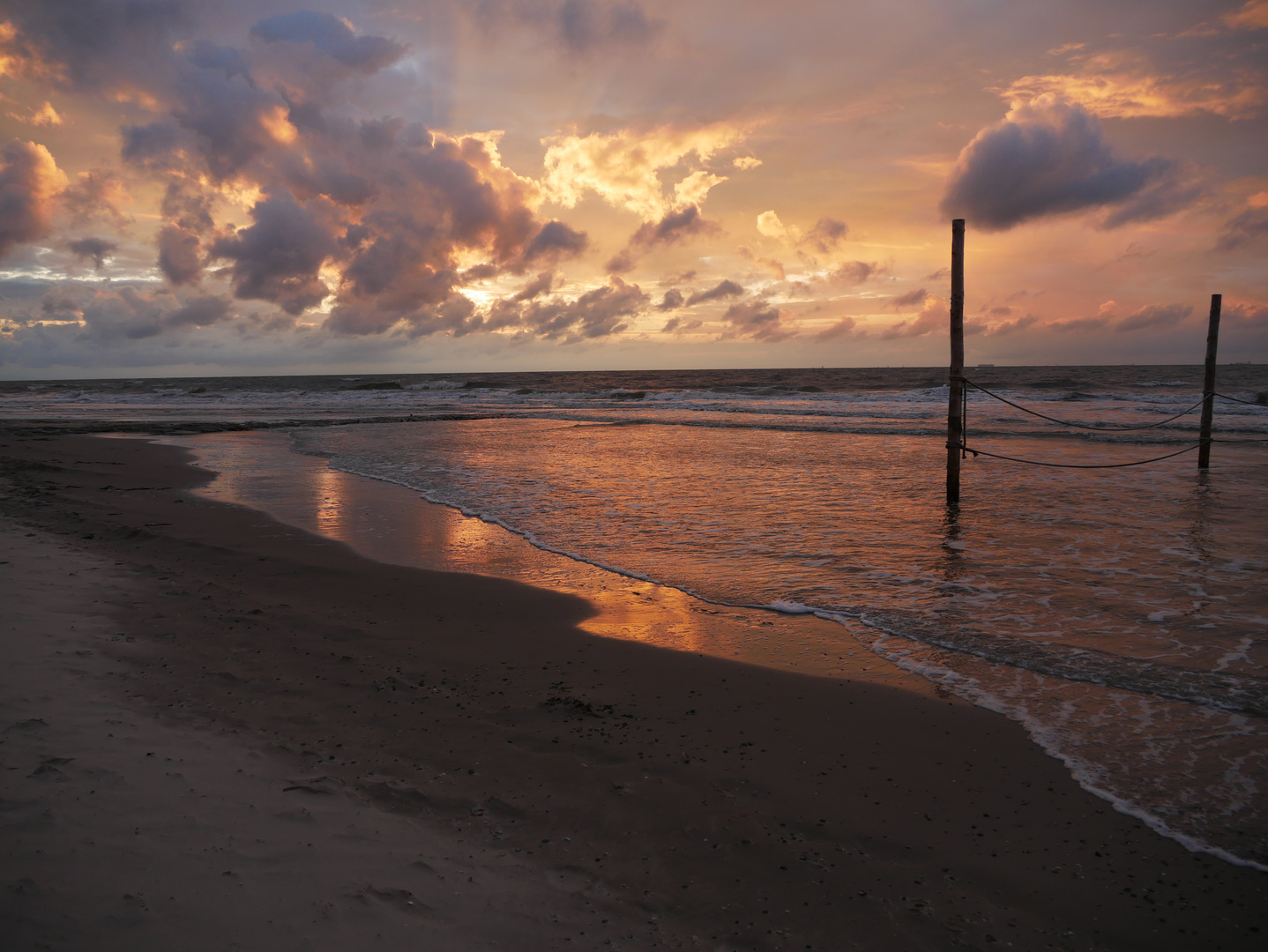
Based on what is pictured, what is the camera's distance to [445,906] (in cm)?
254

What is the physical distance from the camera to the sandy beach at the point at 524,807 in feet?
8.23

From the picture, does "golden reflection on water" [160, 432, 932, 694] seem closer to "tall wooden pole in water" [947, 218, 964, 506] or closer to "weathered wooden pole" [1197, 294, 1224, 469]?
"tall wooden pole in water" [947, 218, 964, 506]

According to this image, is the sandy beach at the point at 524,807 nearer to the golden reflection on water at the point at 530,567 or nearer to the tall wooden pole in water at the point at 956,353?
the golden reflection on water at the point at 530,567

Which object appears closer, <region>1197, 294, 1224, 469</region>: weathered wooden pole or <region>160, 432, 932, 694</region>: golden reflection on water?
<region>160, 432, 932, 694</region>: golden reflection on water

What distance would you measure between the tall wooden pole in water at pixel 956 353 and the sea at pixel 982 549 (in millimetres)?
527

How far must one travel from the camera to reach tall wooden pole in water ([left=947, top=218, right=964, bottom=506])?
1070 cm

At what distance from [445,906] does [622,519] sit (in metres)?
7.73

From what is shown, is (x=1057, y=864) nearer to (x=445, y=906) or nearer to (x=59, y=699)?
(x=445, y=906)

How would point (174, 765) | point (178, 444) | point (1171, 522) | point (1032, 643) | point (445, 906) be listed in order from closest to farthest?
point (445, 906), point (174, 765), point (1032, 643), point (1171, 522), point (178, 444)

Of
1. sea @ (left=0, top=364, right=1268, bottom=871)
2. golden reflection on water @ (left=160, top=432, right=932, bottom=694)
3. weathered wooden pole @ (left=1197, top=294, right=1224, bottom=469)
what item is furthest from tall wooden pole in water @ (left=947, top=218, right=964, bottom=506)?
weathered wooden pole @ (left=1197, top=294, right=1224, bottom=469)

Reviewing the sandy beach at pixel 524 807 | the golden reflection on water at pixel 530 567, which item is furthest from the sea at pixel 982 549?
the sandy beach at pixel 524 807

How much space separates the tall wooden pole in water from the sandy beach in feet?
23.9

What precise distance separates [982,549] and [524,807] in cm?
721

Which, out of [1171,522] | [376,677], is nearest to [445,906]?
[376,677]
